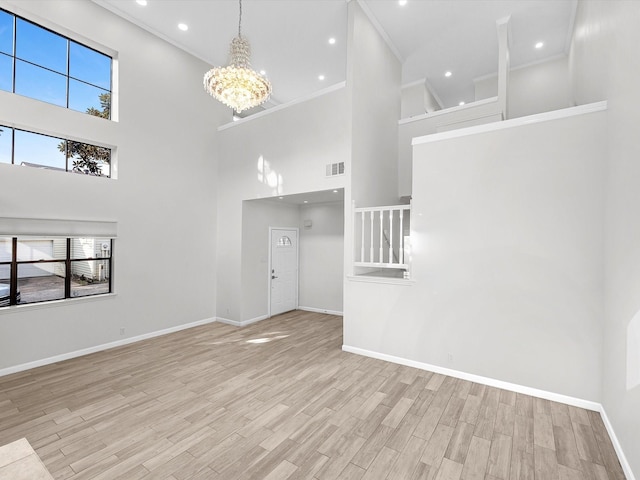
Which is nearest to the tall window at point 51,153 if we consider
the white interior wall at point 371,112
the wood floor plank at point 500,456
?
the white interior wall at point 371,112

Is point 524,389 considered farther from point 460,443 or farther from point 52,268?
point 52,268

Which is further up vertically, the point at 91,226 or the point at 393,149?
the point at 393,149

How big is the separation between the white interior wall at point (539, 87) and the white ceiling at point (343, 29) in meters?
0.20

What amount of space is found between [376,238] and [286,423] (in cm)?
348

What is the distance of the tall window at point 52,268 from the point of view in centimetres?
396

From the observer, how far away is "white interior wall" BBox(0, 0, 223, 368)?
4062mm

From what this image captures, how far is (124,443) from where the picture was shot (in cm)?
254

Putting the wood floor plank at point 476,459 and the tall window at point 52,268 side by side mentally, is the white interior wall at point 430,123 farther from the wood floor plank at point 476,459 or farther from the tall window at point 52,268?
the tall window at point 52,268

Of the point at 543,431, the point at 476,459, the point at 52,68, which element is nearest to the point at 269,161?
the point at 52,68

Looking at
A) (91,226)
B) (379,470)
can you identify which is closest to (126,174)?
(91,226)

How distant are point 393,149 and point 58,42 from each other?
5812 millimetres

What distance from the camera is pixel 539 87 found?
6.39 m

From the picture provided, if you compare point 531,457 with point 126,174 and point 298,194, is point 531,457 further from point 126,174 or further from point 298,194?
point 126,174

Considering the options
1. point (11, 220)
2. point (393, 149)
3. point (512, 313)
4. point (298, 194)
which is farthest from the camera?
point (393, 149)
